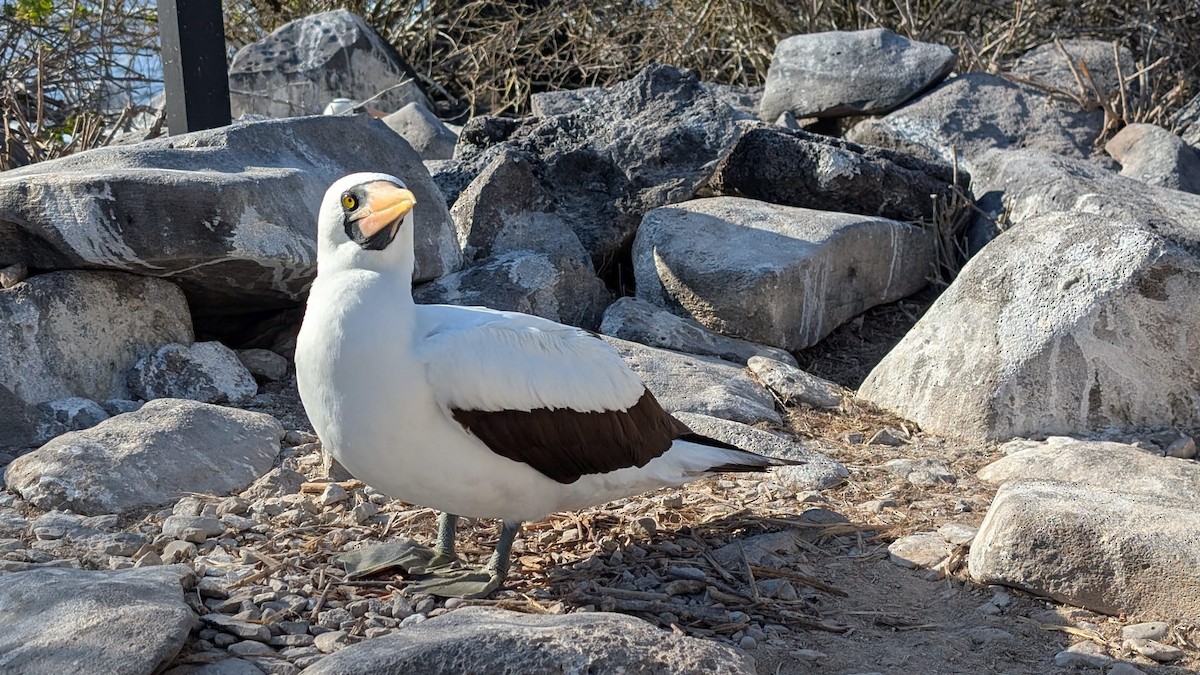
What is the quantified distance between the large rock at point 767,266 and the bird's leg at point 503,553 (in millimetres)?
2538

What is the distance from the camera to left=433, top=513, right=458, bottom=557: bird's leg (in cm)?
383

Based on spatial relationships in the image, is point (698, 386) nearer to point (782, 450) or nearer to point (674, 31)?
point (782, 450)

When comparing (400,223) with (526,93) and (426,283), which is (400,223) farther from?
(526,93)

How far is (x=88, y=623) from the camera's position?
9.13 feet

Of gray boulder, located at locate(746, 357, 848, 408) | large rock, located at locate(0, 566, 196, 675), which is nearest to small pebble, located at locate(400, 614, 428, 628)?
large rock, located at locate(0, 566, 196, 675)

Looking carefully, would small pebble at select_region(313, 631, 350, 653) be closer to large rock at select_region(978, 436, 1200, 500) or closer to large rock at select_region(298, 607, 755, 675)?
large rock at select_region(298, 607, 755, 675)

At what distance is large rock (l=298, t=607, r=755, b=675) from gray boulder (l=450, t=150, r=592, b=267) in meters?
3.62

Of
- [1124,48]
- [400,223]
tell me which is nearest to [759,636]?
[400,223]

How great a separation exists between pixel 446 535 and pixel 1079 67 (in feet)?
21.8

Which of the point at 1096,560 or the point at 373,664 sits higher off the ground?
the point at 373,664

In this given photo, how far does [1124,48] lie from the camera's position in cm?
918

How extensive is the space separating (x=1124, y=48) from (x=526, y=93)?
16.4ft

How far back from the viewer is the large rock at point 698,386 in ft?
17.0

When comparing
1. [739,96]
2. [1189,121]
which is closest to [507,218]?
[739,96]
